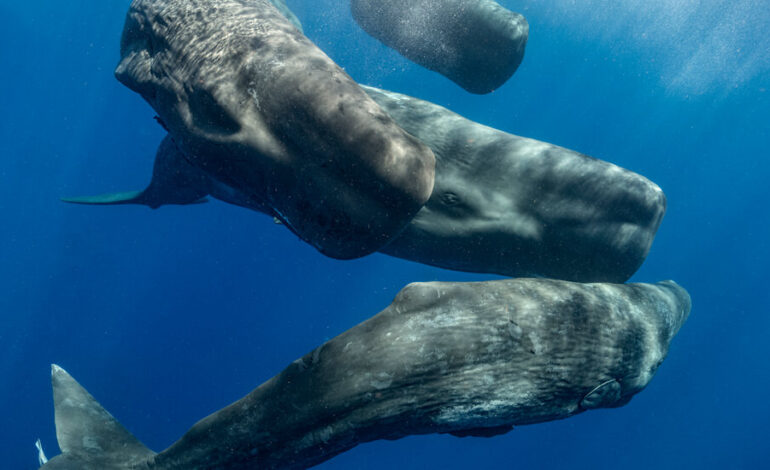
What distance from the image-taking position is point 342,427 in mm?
3215

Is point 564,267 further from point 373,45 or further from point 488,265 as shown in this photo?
point 373,45

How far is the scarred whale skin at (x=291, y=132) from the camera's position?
9.93 feet

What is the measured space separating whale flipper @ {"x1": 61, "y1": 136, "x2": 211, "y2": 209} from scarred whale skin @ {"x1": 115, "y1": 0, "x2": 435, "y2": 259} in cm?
271

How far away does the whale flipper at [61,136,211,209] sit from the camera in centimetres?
713

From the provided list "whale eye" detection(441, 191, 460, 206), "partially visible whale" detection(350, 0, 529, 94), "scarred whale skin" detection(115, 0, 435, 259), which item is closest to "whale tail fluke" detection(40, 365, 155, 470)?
"scarred whale skin" detection(115, 0, 435, 259)

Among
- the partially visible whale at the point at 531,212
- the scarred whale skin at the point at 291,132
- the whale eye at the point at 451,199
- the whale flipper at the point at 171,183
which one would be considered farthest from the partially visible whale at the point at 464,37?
the scarred whale skin at the point at 291,132

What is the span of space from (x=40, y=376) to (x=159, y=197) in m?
29.2

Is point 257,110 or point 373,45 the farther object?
point 373,45

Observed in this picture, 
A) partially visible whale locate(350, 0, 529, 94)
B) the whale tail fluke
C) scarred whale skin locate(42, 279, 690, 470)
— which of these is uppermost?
partially visible whale locate(350, 0, 529, 94)

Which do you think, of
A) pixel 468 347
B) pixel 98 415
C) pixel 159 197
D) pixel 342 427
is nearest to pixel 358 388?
pixel 342 427

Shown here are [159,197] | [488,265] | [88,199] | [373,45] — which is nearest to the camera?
[488,265]

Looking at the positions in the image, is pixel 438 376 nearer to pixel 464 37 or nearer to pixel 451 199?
pixel 451 199

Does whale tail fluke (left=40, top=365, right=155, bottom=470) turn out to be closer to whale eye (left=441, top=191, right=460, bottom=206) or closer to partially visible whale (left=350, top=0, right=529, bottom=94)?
whale eye (left=441, top=191, right=460, bottom=206)

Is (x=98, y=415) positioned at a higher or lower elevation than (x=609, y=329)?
lower
